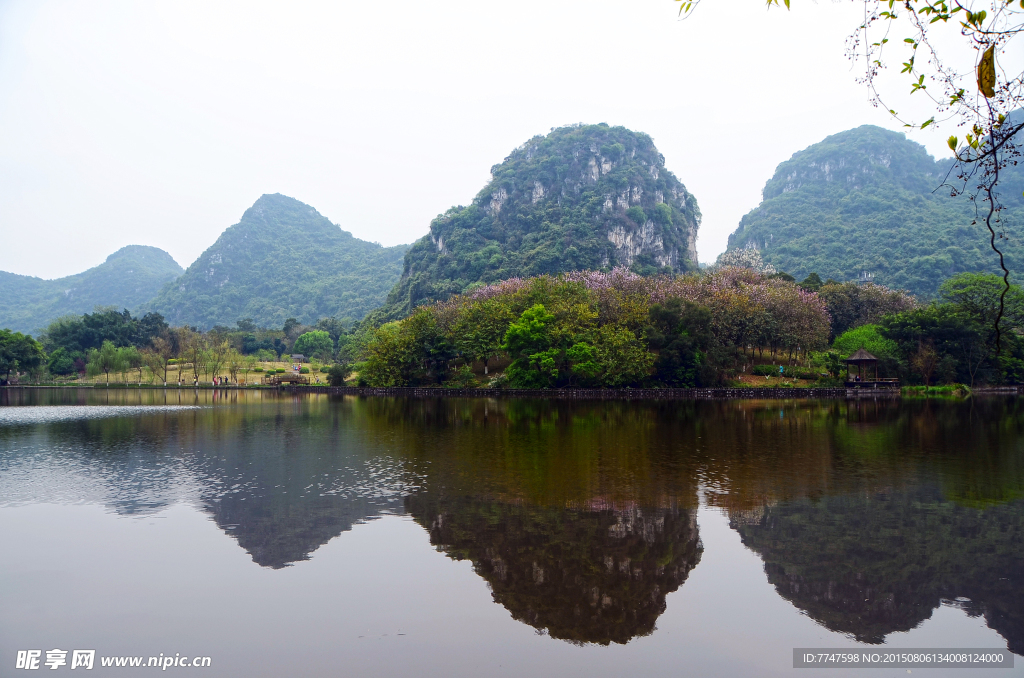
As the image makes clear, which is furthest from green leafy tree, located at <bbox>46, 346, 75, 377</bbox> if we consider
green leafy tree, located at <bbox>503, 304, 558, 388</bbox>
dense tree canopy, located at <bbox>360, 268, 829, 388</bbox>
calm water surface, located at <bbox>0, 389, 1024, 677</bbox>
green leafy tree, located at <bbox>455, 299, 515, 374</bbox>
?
calm water surface, located at <bbox>0, 389, 1024, 677</bbox>

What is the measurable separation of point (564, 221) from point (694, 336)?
4203 inches

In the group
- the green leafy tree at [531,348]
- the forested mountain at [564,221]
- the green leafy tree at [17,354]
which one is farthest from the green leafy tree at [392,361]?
the forested mountain at [564,221]

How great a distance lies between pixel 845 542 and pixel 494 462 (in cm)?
1027

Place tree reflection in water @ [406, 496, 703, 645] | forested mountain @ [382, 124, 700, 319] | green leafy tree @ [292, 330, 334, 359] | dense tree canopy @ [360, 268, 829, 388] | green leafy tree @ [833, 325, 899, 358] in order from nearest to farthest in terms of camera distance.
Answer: tree reflection in water @ [406, 496, 703, 645]
dense tree canopy @ [360, 268, 829, 388]
green leafy tree @ [833, 325, 899, 358]
green leafy tree @ [292, 330, 334, 359]
forested mountain @ [382, 124, 700, 319]

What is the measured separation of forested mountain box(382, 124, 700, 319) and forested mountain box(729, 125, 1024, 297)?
2789 cm

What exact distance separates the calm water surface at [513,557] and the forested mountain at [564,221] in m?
→ 114

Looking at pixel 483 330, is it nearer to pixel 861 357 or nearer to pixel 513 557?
pixel 861 357

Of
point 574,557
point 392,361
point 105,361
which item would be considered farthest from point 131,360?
point 574,557

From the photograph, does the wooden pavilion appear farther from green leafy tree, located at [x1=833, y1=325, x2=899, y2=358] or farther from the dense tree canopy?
the dense tree canopy

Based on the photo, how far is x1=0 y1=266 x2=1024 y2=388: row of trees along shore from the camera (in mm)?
51719

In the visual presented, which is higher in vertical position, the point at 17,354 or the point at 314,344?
the point at 314,344

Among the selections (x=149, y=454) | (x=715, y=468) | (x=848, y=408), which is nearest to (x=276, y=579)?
(x=715, y=468)

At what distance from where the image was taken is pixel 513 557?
10234 millimetres

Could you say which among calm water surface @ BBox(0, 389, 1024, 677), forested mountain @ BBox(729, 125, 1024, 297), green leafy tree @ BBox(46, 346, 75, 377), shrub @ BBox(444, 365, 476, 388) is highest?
forested mountain @ BBox(729, 125, 1024, 297)
